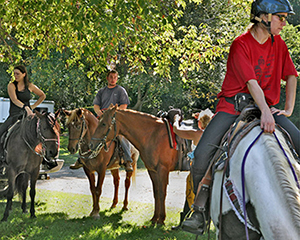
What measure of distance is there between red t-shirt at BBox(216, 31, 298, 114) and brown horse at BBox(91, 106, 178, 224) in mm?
3921

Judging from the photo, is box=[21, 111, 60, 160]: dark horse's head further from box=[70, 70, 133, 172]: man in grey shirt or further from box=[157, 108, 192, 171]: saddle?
box=[157, 108, 192, 171]: saddle

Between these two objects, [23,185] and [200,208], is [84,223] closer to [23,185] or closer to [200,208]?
[23,185]

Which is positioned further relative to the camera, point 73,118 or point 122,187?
point 122,187

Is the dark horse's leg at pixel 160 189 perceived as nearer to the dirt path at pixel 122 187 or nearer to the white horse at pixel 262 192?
the dirt path at pixel 122 187

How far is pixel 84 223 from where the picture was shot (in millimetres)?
8086

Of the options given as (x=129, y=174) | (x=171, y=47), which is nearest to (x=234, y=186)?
(x=129, y=174)

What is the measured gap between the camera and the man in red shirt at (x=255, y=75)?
3.49 meters

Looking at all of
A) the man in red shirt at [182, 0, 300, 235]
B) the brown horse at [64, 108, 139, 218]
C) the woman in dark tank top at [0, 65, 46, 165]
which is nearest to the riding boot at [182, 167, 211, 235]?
the man in red shirt at [182, 0, 300, 235]

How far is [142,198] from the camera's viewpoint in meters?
11.1

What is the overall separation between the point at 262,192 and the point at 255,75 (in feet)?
3.77

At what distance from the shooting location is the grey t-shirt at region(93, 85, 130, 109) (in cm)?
918

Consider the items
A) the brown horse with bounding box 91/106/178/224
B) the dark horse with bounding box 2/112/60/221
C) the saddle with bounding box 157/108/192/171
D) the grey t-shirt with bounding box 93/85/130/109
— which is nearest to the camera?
the brown horse with bounding box 91/106/178/224

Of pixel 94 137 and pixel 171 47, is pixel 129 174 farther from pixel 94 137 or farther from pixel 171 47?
pixel 171 47

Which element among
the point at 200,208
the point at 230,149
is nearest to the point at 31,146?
the point at 200,208
